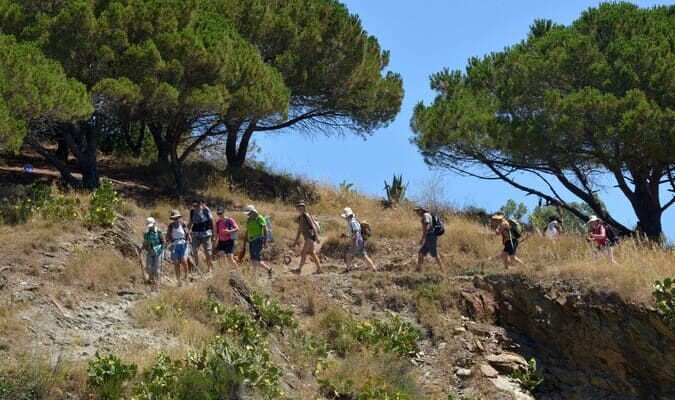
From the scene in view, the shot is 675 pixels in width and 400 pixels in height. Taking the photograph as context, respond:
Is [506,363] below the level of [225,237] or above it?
below

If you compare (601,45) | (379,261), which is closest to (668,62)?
(601,45)

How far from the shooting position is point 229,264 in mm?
18531

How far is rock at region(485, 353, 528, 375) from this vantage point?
57.1 ft

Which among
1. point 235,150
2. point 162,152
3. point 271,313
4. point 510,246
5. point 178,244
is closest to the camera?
point 271,313

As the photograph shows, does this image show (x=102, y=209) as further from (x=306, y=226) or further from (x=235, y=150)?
(x=235, y=150)

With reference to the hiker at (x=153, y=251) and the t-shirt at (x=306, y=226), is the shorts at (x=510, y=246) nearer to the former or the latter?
the t-shirt at (x=306, y=226)

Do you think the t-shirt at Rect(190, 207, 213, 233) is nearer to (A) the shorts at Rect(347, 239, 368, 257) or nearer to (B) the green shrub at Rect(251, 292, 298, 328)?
(B) the green shrub at Rect(251, 292, 298, 328)

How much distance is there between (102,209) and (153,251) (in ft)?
7.15

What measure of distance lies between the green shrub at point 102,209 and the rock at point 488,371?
7.44 m

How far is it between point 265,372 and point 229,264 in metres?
4.79

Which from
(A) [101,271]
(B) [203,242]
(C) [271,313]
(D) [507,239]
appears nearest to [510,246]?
(D) [507,239]

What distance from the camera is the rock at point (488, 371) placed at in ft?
56.1

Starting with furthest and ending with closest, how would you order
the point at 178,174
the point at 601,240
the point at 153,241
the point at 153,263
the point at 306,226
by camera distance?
the point at 178,174 < the point at 306,226 < the point at 601,240 < the point at 153,263 < the point at 153,241

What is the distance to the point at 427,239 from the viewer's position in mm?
19406
